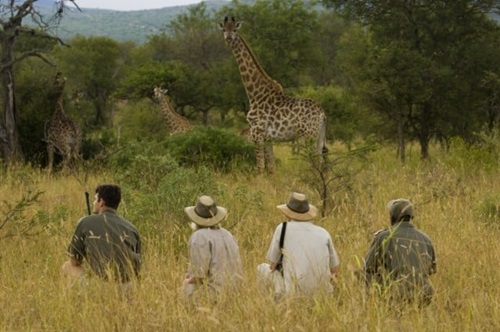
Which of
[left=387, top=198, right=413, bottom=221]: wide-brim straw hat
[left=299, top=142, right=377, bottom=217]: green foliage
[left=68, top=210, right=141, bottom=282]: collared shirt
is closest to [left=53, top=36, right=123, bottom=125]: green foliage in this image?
[left=299, top=142, right=377, bottom=217]: green foliage

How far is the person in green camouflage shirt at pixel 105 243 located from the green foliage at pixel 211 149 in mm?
7511

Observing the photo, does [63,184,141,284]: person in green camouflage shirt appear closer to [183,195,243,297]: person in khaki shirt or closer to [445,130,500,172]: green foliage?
[183,195,243,297]: person in khaki shirt

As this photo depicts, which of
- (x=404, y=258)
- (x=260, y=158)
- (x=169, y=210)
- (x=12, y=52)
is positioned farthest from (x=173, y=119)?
(x=404, y=258)

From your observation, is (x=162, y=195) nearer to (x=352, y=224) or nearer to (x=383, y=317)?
(x=352, y=224)

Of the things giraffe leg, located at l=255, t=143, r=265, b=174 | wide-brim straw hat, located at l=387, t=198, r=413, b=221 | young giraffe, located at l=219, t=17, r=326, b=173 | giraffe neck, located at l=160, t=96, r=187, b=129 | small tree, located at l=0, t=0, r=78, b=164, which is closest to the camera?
wide-brim straw hat, located at l=387, t=198, r=413, b=221

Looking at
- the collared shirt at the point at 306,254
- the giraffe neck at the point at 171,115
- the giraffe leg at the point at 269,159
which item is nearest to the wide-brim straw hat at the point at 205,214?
the collared shirt at the point at 306,254

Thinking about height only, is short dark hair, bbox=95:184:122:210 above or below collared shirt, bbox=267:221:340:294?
above

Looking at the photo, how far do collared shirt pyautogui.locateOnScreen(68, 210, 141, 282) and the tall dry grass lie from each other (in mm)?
212

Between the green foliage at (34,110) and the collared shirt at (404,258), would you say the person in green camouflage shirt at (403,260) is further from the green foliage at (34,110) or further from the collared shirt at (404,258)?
the green foliage at (34,110)

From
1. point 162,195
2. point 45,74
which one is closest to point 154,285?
point 162,195

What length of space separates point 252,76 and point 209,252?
905 centimetres

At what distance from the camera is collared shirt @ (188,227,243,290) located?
5.51 meters

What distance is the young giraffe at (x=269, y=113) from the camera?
1366 cm

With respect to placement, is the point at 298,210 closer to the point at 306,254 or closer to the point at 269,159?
the point at 306,254
